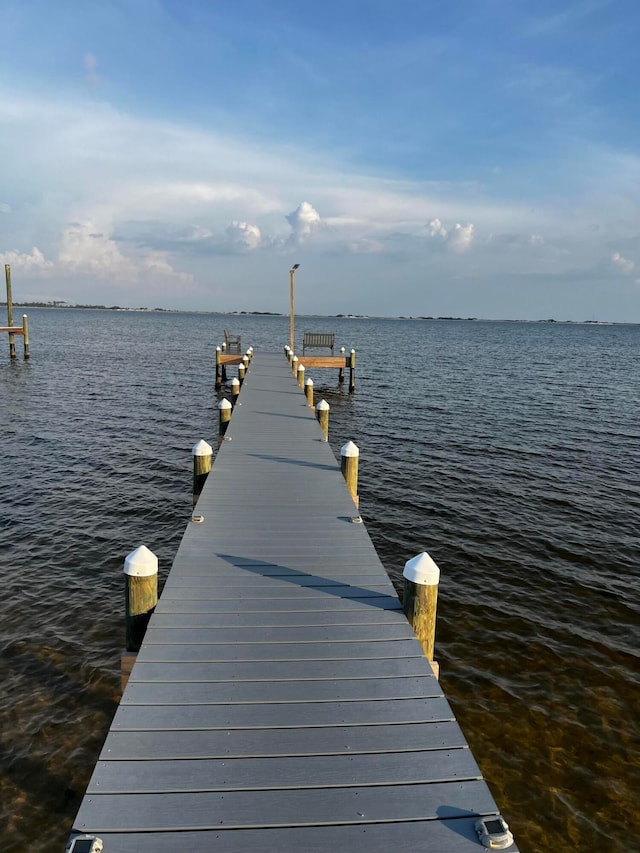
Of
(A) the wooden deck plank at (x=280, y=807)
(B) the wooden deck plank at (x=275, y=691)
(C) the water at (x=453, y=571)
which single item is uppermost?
(A) the wooden deck plank at (x=280, y=807)

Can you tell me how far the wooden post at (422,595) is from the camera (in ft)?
18.8

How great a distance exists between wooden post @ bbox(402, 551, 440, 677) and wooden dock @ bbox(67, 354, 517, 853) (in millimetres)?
169

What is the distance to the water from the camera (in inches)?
253

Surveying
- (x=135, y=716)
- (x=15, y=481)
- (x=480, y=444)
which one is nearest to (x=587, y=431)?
(x=480, y=444)

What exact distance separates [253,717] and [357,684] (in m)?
0.97

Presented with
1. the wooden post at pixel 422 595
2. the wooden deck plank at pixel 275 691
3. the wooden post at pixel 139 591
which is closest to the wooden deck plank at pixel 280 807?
the wooden deck plank at pixel 275 691

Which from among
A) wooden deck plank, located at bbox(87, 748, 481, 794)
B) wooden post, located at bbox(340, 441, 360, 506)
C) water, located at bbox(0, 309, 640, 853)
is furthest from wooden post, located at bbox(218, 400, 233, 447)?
wooden deck plank, located at bbox(87, 748, 481, 794)

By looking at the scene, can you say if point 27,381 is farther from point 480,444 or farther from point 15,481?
point 480,444

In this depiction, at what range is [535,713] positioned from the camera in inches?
294

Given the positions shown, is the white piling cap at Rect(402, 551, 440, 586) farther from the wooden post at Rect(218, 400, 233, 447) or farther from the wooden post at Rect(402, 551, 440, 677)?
the wooden post at Rect(218, 400, 233, 447)

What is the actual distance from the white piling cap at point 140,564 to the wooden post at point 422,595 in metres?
2.66

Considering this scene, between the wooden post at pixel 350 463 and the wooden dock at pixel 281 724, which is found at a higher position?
the wooden post at pixel 350 463

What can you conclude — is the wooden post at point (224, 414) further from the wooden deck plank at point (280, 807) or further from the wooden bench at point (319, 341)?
Answer: the wooden bench at point (319, 341)

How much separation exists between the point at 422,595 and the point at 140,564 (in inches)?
117
